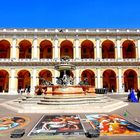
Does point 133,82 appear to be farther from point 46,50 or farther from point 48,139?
point 48,139

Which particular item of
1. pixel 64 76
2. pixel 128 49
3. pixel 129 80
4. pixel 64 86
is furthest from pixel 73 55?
pixel 64 86

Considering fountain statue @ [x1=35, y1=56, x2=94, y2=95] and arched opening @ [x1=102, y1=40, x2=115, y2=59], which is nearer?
fountain statue @ [x1=35, y1=56, x2=94, y2=95]

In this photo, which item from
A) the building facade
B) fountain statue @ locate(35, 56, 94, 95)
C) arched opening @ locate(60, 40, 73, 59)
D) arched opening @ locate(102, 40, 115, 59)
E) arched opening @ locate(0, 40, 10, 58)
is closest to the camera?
fountain statue @ locate(35, 56, 94, 95)

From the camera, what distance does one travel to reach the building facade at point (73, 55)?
40.2 meters

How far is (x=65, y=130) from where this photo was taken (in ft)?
28.0

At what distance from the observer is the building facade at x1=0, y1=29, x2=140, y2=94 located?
4019cm

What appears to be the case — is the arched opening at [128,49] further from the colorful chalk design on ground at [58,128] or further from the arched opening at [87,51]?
the colorful chalk design on ground at [58,128]

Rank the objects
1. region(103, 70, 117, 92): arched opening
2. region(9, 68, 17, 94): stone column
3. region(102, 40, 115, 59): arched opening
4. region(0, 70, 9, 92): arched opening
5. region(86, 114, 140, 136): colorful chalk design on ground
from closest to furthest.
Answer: region(86, 114, 140, 136): colorful chalk design on ground
region(9, 68, 17, 94): stone column
region(0, 70, 9, 92): arched opening
region(102, 40, 115, 59): arched opening
region(103, 70, 117, 92): arched opening

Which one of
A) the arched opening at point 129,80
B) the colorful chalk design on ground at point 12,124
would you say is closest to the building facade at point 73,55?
the arched opening at point 129,80

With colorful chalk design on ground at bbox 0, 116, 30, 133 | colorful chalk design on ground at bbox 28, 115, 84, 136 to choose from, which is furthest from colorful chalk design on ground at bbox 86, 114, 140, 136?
colorful chalk design on ground at bbox 0, 116, 30, 133

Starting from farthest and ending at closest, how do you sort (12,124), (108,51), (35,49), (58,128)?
1. (108,51)
2. (35,49)
3. (12,124)
4. (58,128)

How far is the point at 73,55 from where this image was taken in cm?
4200

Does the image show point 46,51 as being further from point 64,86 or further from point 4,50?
point 64,86

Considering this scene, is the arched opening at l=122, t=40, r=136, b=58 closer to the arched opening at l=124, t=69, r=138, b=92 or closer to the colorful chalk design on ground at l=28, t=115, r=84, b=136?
the arched opening at l=124, t=69, r=138, b=92
